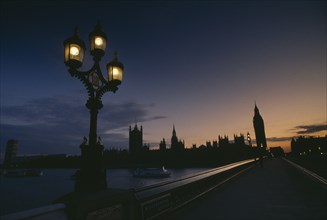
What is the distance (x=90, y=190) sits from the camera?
14.0ft

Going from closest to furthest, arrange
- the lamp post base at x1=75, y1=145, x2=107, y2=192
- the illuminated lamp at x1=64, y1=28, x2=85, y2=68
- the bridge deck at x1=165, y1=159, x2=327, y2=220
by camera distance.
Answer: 1. the lamp post base at x1=75, y1=145, x2=107, y2=192
2. the illuminated lamp at x1=64, y1=28, x2=85, y2=68
3. the bridge deck at x1=165, y1=159, x2=327, y2=220

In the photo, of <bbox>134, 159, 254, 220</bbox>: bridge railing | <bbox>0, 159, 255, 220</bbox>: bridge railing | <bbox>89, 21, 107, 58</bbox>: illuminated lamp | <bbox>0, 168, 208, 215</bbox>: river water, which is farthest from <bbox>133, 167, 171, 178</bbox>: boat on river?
<bbox>89, 21, 107, 58</bbox>: illuminated lamp

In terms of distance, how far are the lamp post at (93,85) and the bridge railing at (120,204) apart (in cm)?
35

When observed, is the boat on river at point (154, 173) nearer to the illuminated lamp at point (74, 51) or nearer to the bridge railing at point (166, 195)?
the bridge railing at point (166, 195)

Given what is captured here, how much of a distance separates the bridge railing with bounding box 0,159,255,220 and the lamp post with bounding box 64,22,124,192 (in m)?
0.35

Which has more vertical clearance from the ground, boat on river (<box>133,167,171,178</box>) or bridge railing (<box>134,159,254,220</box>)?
bridge railing (<box>134,159,254,220</box>)

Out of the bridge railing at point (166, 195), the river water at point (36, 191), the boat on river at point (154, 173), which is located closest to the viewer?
the bridge railing at point (166, 195)

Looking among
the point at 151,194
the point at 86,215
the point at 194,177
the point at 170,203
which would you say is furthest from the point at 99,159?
the point at 194,177

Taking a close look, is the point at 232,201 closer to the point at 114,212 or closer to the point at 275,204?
the point at 275,204

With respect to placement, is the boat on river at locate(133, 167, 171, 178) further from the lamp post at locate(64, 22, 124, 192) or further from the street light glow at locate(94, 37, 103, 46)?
the street light glow at locate(94, 37, 103, 46)

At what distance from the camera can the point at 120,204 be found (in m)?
4.38

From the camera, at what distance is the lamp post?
14.3 ft

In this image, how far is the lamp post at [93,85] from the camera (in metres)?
4.35

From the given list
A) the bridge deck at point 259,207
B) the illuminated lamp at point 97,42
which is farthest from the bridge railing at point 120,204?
the illuminated lamp at point 97,42
